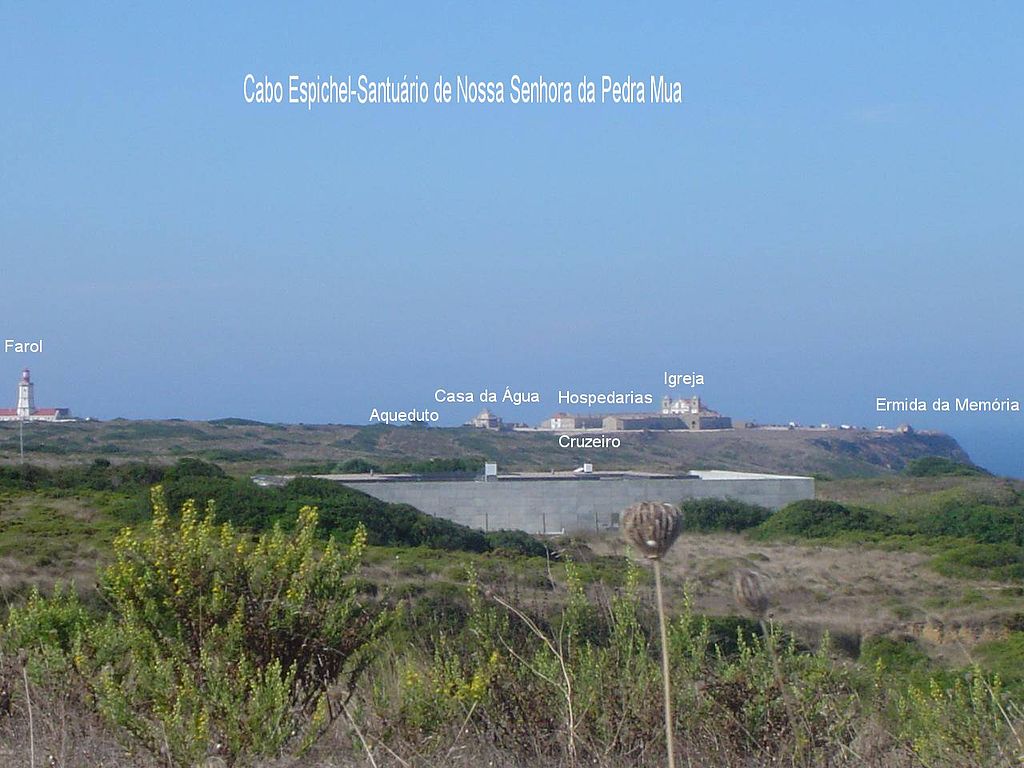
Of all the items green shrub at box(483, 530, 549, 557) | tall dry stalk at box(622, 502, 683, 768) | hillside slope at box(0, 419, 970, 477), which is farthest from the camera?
hillside slope at box(0, 419, 970, 477)

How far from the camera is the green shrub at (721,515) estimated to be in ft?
112

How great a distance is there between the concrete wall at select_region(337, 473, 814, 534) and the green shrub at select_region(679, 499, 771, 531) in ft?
1.80

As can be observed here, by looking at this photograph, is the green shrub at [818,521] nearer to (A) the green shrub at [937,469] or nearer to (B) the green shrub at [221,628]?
(A) the green shrub at [937,469]

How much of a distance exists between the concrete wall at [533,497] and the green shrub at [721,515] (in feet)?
1.80

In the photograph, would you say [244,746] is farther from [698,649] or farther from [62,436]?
[62,436]

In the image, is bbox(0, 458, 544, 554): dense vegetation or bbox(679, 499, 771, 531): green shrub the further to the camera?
bbox(679, 499, 771, 531): green shrub

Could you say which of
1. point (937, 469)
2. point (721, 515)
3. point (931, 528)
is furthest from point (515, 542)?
point (937, 469)

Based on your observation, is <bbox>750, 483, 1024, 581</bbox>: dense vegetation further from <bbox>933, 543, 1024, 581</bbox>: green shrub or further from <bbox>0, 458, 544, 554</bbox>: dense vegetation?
<bbox>0, 458, 544, 554</bbox>: dense vegetation

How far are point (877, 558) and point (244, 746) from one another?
91.7 ft

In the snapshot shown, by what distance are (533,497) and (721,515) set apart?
204 inches

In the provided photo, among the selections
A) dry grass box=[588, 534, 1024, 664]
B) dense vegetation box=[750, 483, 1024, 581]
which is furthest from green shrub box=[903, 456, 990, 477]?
dry grass box=[588, 534, 1024, 664]

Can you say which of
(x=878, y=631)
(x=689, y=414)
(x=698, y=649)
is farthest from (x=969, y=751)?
(x=689, y=414)

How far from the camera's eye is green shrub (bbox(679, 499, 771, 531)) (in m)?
34.2

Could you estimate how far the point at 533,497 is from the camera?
3500 centimetres
